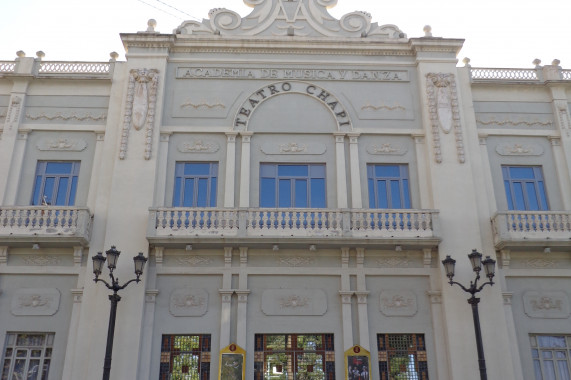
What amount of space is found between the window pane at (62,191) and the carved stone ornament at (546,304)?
13.7m

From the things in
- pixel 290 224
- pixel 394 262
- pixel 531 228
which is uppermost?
pixel 290 224

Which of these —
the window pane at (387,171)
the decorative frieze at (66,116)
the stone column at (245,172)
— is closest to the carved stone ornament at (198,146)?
the stone column at (245,172)

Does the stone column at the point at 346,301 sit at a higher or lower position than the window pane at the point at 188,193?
lower

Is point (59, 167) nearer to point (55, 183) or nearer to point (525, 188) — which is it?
point (55, 183)

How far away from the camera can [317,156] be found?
16.6 meters

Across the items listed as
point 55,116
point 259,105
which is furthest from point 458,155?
point 55,116

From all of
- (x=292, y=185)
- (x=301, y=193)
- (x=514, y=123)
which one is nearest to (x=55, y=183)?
(x=292, y=185)

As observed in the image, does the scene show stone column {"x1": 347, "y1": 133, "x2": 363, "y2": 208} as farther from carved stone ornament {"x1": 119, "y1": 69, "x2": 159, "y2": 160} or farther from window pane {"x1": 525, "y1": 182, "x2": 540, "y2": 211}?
carved stone ornament {"x1": 119, "y1": 69, "x2": 159, "y2": 160}

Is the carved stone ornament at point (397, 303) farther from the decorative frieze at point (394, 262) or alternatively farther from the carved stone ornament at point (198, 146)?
the carved stone ornament at point (198, 146)

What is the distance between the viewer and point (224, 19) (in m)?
18.3

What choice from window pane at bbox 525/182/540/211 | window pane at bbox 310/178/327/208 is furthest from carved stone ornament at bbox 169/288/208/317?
window pane at bbox 525/182/540/211

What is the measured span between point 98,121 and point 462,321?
12.4 m

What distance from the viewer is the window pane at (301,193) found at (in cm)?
1616

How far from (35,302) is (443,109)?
43.6ft
